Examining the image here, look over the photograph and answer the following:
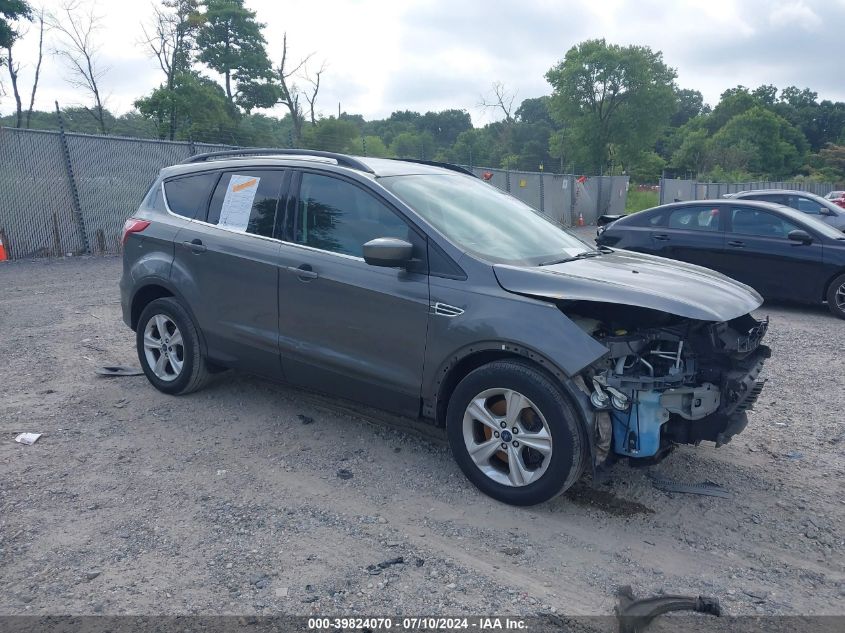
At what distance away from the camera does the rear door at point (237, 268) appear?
15.5 feet

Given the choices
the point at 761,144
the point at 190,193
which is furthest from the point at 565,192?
the point at 761,144

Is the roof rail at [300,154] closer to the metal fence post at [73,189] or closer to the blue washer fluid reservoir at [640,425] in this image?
the blue washer fluid reservoir at [640,425]

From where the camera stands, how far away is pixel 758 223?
30.7 ft

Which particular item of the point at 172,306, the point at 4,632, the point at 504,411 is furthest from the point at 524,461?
the point at 172,306

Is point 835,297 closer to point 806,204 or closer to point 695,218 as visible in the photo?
point 695,218

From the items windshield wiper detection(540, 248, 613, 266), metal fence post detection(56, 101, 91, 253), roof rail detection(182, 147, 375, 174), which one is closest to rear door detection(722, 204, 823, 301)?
windshield wiper detection(540, 248, 613, 266)

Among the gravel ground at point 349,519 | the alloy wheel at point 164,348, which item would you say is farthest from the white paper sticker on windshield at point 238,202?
the gravel ground at point 349,519

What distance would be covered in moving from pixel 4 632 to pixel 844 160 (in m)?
82.1

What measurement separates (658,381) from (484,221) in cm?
153

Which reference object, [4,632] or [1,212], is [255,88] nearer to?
[1,212]

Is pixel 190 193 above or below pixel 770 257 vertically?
above

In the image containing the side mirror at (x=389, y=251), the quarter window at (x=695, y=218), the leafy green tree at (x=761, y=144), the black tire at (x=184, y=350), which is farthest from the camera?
the leafy green tree at (x=761, y=144)

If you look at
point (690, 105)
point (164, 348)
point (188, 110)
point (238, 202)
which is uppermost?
point (690, 105)

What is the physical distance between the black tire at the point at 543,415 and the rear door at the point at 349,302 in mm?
366
